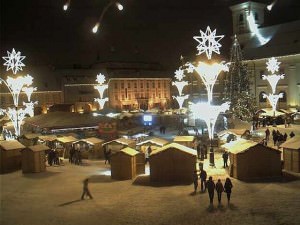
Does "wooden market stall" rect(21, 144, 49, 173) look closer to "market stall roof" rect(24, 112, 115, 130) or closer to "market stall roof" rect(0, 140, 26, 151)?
"market stall roof" rect(0, 140, 26, 151)

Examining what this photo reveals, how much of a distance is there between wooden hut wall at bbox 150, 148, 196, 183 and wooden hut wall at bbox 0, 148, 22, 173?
9.92 meters

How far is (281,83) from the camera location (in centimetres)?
5191

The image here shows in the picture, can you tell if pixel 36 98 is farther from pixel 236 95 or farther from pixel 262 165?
pixel 262 165

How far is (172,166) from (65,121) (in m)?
20.7

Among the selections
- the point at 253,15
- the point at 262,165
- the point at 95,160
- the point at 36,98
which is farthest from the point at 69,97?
the point at 262,165

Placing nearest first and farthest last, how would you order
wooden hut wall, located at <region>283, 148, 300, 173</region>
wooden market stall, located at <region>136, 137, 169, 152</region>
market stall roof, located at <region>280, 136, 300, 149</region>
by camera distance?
wooden hut wall, located at <region>283, 148, 300, 173</region> → market stall roof, located at <region>280, 136, 300, 149</region> → wooden market stall, located at <region>136, 137, 169, 152</region>

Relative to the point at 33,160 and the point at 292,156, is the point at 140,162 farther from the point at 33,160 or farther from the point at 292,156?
the point at 292,156

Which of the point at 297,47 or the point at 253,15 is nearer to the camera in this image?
the point at 297,47

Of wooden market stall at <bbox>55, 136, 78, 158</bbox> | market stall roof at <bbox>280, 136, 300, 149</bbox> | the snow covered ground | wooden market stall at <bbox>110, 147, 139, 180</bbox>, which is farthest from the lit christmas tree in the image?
wooden market stall at <bbox>110, 147, 139, 180</bbox>

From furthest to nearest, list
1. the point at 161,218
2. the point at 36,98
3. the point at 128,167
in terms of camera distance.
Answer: the point at 36,98 → the point at 128,167 → the point at 161,218

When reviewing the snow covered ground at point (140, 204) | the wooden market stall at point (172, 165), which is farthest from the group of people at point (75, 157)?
the wooden market stall at point (172, 165)

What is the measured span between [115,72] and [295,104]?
34.3 m

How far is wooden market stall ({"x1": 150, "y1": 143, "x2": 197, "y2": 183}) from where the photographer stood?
19266 millimetres

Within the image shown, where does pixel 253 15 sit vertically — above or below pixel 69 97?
above
